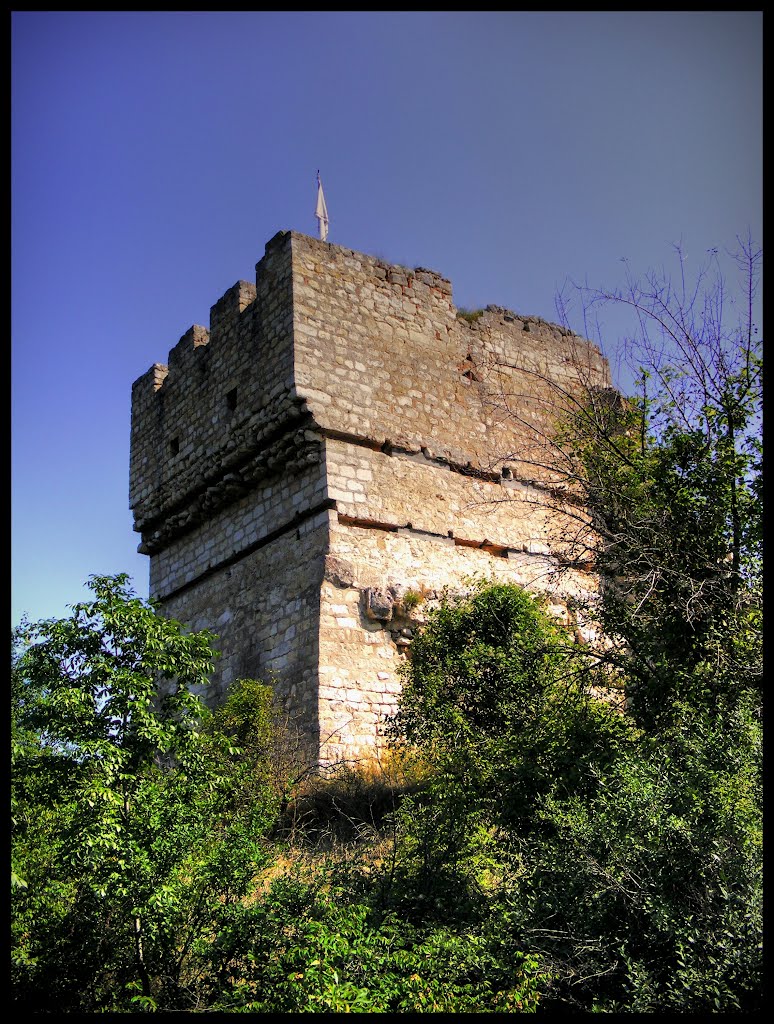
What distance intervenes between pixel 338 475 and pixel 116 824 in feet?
16.7

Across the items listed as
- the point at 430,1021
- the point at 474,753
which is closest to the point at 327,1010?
the point at 430,1021

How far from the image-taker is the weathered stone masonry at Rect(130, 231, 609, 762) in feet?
32.4

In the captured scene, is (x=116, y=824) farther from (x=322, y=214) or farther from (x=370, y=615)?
(x=322, y=214)

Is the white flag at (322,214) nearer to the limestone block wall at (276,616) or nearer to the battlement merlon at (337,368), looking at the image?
the battlement merlon at (337,368)

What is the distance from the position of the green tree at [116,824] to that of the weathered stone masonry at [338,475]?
292cm

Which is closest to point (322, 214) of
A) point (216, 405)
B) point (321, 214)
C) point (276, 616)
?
point (321, 214)

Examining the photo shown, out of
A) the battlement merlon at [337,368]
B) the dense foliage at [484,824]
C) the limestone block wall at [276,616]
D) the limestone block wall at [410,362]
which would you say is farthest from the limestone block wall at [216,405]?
the dense foliage at [484,824]

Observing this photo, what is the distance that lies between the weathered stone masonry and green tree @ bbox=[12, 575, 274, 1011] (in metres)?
2.92

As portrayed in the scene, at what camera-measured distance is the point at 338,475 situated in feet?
33.6

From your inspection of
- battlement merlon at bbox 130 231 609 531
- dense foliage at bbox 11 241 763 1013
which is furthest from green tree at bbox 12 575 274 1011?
battlement merlon at bbox 130 231 609 531

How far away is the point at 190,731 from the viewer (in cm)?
652

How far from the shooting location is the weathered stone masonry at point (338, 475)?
9.88 metres

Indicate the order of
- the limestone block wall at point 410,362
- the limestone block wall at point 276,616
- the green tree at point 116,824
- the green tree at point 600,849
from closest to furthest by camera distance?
the green tree at point 600,849
the green tree at point 116,824
the limestone block wall at point 276,616
the limestone block wall at point 410,362
